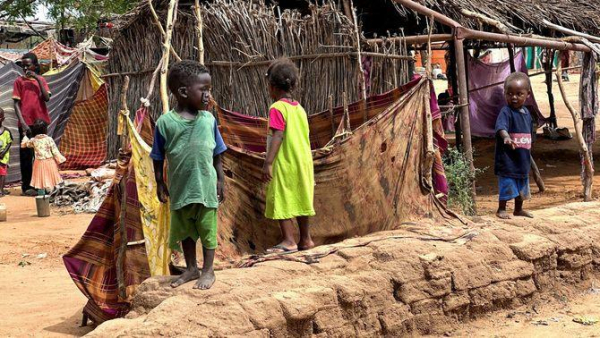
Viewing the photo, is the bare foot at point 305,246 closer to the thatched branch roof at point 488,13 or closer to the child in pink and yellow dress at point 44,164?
the thatched branch roof at point 488,13

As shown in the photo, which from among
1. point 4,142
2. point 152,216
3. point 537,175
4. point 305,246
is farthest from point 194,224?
point 4,142

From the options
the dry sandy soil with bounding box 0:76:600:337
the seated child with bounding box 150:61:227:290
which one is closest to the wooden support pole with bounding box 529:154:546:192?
the dry sandy soil with bounding box 0:76:600:337

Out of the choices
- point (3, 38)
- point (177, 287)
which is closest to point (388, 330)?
point (177, 287)

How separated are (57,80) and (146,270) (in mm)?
9053

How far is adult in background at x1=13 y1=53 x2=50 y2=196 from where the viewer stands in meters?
10.5

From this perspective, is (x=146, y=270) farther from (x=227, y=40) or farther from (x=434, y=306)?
(x=227, y=40)

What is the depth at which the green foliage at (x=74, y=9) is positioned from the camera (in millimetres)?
19656

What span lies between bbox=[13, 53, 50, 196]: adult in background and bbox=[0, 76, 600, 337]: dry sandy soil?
0.53m

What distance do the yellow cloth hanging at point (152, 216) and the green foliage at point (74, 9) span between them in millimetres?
Answer: 15697

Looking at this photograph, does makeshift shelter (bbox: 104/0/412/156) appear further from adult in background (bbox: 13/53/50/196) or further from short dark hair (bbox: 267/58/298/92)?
adult in background (bbox: 13/53/50/196)

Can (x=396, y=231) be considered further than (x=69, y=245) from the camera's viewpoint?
No

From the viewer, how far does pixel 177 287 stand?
3891 millimetres

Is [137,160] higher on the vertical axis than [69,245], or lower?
higher

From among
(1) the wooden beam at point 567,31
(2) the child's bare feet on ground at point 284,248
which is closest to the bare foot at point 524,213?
(2) the child's bare feet on ground at point 284,248
